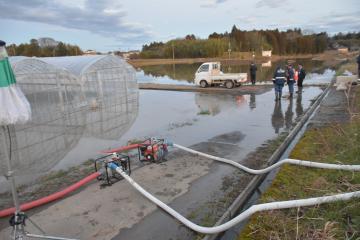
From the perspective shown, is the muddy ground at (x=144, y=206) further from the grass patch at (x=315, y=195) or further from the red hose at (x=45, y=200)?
the grass patch at (x=315, y=195)

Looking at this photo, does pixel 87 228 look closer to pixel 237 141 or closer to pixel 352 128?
pixel 237 141

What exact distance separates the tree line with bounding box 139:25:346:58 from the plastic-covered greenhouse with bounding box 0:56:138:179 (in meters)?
90.7

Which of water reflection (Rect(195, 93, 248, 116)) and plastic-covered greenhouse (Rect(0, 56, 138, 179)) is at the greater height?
plastic-covered greenhouse (Rect(0, 56, 138, 179))

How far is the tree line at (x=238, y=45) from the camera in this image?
11338 centimetres

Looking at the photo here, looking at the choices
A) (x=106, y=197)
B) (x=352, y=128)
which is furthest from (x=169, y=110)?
(x=106, y=197)

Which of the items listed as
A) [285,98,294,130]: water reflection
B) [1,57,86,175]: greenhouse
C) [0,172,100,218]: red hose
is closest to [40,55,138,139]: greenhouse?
[1,57,86,175]: greenhouse

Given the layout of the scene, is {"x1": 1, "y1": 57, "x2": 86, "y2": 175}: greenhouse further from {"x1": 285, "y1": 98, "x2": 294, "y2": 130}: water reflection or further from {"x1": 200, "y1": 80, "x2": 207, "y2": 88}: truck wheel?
{"x1": 200, "y1": 80, "x2": 207, "y2": 88}: truck wheel

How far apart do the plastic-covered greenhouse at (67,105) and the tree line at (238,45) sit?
90718 mm

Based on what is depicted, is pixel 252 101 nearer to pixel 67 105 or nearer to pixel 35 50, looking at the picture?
pixel 67 105

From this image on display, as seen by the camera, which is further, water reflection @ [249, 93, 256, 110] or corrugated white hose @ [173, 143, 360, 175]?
water reflection @ [249, 93, 256, 110]

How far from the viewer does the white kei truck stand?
23.2 meters

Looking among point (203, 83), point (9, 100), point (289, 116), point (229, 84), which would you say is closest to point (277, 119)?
point (289, 116)

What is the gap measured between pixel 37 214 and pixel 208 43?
11226cm

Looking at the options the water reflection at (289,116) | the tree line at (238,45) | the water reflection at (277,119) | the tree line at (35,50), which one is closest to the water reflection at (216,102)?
the water reflection at (277,119)
